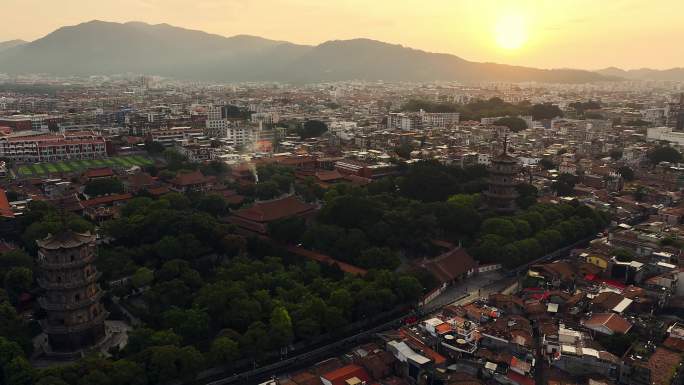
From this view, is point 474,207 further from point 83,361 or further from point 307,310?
point 83,361

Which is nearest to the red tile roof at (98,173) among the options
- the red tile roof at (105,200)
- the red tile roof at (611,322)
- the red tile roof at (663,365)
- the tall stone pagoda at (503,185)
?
the red tile roof at (105,200)

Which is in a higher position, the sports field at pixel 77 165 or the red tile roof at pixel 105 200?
the sports field at pixel 77 165

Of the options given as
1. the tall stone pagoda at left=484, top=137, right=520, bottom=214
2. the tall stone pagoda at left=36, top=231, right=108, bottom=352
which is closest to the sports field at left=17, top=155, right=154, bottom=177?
the tall stone pagoda at left=36, top=231, right=108, bottom=352

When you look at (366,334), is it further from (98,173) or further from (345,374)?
(98,173)

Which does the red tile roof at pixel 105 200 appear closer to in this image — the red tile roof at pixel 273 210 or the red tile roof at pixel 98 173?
the red tile roof at pixel 98 173

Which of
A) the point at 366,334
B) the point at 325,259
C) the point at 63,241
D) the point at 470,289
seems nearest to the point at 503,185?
the point at 470,289

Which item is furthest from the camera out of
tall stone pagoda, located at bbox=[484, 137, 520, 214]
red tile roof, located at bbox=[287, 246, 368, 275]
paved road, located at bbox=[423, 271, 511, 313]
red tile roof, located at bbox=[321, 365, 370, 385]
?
tall stone pagoda, located at bbox=[484, 137, 520, 214]

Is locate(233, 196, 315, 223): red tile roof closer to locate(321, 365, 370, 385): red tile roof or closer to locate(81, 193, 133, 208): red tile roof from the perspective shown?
locate(81, 193, 133, 208): red tile roof

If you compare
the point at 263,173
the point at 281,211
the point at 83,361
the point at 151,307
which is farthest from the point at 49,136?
the point at 83,361
